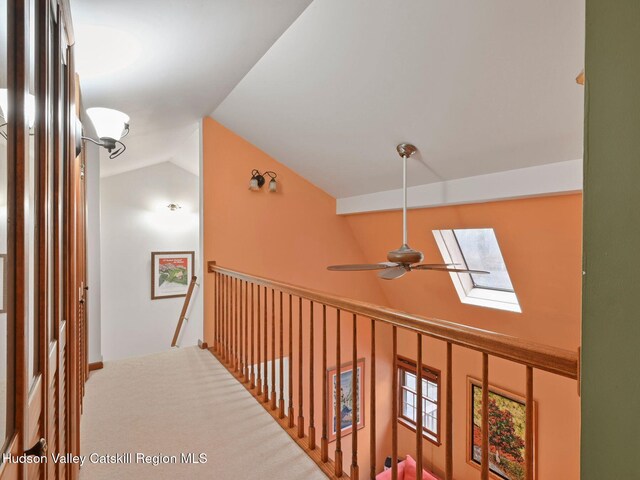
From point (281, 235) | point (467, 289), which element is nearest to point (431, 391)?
point (467, 289)

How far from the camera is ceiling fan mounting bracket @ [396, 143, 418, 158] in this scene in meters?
2.64

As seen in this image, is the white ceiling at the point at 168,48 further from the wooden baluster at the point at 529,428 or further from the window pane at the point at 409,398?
the window pane at the point at 409,398

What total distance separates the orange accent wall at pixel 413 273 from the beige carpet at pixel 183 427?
0.94 metres

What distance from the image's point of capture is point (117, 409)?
7.47 feet

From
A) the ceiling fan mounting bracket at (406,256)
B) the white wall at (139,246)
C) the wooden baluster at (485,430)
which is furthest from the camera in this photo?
the white wall at (139,246)

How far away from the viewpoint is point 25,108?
674 mm

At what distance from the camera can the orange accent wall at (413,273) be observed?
9.13 feet

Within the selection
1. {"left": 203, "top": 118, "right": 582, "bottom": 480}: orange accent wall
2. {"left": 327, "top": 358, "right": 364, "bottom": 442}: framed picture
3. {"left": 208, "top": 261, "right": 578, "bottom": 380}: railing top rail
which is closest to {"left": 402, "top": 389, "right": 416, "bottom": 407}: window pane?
{"left": 203, "top": 118, "right": 582, "bottom": 480}: orange accent wall

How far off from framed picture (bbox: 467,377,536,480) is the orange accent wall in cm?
11

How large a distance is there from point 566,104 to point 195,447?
278 centimetres

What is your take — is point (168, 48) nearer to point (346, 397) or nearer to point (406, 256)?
point (406, 256)

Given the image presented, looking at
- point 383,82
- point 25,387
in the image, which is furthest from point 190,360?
point 383,82

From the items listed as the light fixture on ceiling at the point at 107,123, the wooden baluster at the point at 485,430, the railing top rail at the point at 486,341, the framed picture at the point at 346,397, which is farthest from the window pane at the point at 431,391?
the light fixture on ceiling at the point at 107,123

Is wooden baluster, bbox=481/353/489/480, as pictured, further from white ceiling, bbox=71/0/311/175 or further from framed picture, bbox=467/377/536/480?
framed picture, bbox=467/377/536/480
